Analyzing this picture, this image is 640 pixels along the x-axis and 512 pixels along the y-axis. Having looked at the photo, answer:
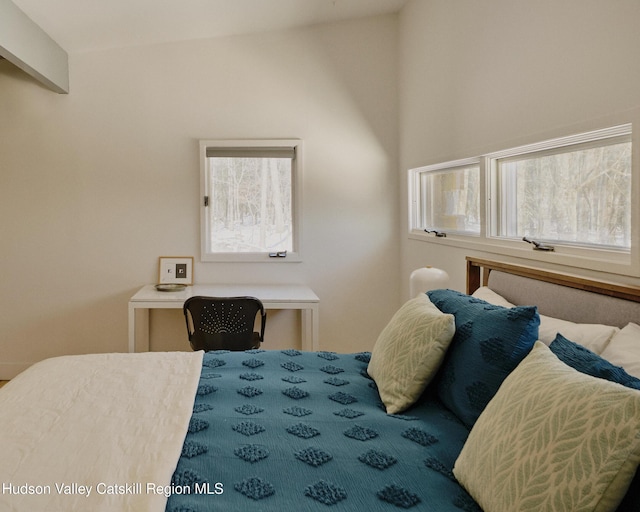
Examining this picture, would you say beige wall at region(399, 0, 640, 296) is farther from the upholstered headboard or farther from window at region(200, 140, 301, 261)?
window at region(200, 140, 301, 261)

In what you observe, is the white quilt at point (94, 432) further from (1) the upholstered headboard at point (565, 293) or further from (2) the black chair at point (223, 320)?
(1) the upholstered headboard at point (565, 293)

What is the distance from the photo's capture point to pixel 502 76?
2.57 metres

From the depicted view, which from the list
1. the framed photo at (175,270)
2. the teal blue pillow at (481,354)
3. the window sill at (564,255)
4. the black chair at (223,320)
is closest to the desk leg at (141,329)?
the framed photo at (175,270)

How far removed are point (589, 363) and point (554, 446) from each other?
344mm

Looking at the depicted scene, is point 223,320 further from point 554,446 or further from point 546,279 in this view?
point 554,446

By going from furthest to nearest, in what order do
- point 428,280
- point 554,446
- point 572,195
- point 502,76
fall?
point 428,280, point 502,76, point 572,195, point 554,446

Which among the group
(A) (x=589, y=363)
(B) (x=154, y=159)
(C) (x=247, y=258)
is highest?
(B) (x=154, y=159)

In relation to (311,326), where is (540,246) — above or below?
above

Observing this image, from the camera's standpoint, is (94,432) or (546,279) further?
(546,279)

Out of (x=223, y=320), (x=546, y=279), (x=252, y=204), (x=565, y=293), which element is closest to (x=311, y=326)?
(x=223, y=320)

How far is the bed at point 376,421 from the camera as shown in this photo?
106 cm

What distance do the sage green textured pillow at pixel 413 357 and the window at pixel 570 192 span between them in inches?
28.4

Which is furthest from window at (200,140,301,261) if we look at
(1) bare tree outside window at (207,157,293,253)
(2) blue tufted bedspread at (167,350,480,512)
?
(2) blue tufted bedspread at (167,350,480,512)

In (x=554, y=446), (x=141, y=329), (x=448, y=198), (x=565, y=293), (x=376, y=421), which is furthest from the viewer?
(x=141, y=329)
